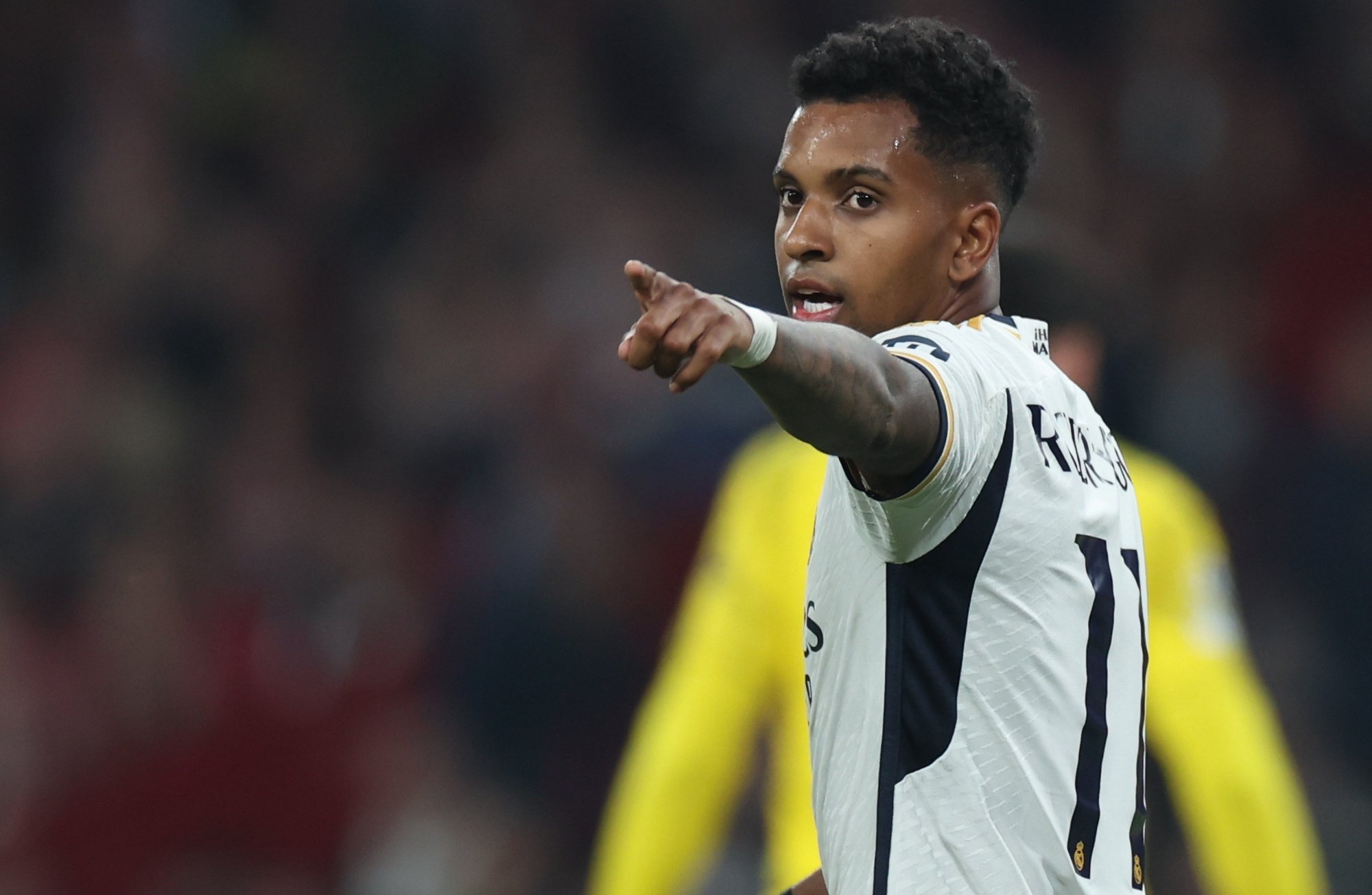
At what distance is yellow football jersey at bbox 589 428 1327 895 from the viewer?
4398mm

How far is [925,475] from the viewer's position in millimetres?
2150

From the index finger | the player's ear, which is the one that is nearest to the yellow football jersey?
the player's ear

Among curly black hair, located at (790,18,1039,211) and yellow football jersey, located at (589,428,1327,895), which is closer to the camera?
curly black hair, located at (790,18,1039,211)

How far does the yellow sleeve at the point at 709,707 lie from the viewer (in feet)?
14.6

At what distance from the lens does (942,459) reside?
84.7 inches

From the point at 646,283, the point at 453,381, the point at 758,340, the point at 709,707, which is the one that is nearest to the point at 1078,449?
the point at 758,340

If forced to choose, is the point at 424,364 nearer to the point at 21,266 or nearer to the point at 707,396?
the point at 707,396

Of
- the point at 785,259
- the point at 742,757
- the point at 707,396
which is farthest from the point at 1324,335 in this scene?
the point at 785,259

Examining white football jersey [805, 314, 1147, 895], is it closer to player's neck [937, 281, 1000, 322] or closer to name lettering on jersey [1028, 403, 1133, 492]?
name lettering on jersey [1028, 403, 1133, 492]

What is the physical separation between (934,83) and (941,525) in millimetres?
696

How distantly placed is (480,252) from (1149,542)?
163 inches

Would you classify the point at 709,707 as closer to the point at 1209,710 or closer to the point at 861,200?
the point at 1209,710

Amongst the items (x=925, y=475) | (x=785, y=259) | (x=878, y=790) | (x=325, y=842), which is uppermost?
(x=785, y=259)

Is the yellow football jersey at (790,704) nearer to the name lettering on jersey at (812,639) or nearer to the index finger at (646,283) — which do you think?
the name lettering on jersey at (812,639)
